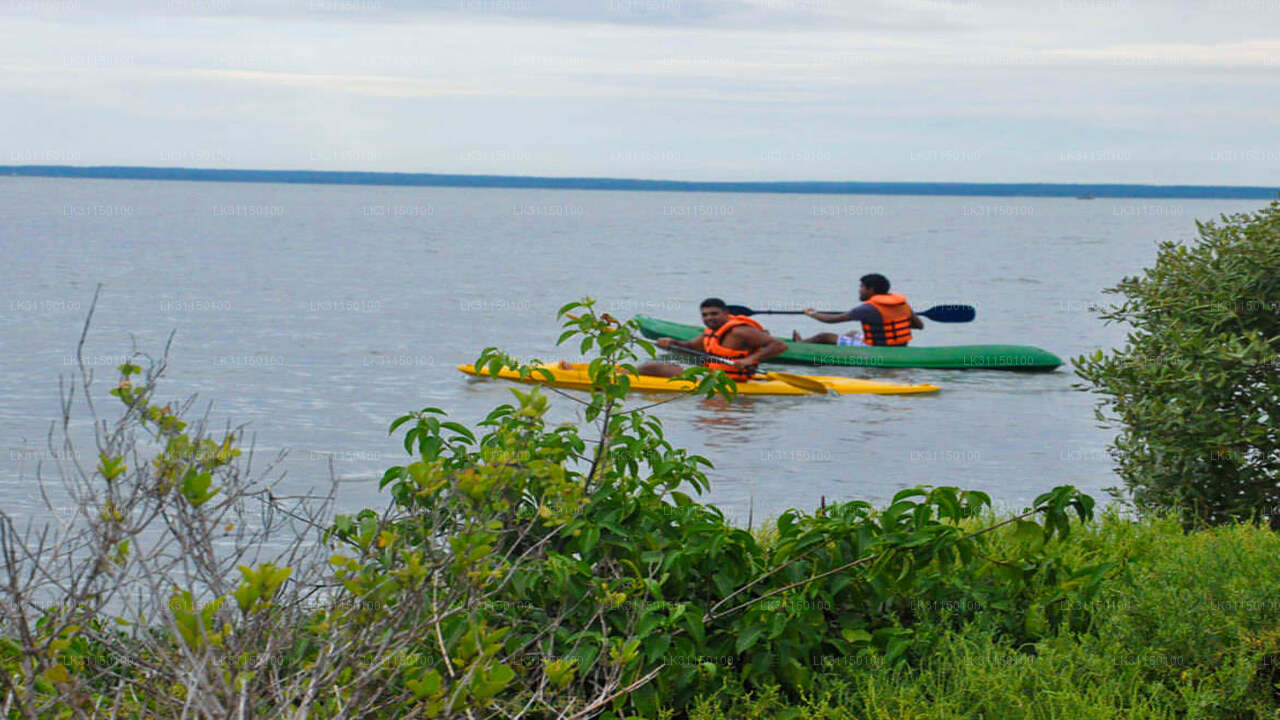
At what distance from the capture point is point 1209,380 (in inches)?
265

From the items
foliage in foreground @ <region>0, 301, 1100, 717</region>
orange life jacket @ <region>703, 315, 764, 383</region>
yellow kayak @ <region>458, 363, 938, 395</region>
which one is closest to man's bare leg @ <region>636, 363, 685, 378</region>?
yellow kayak @ <region>458, 363, 938, 395</region>

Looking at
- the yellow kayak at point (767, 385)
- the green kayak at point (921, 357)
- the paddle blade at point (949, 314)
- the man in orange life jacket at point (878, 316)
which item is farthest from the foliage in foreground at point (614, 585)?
the paddle blade at point (949, 314)

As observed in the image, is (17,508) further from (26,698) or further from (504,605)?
(26,698)

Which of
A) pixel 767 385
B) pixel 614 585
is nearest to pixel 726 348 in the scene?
pixel 767 385

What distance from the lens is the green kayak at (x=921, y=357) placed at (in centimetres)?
2073

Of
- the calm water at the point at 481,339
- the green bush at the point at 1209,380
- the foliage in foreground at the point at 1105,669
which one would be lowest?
the calm water at the point at 481,339

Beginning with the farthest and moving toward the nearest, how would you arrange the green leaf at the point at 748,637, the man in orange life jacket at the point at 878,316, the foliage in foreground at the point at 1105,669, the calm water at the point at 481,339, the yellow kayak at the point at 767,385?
the man in orange life jacket at the point at 878,316 < the yellow kayak at the point at 767,385 < the calm water at the point at 481,339 < the green leaf at the point at 748,637 < the foliage in foreground at the point at 1105,669

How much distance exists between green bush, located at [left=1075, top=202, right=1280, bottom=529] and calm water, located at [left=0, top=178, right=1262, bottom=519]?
2.40m

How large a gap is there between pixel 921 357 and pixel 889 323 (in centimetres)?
71

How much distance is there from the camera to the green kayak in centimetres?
2073

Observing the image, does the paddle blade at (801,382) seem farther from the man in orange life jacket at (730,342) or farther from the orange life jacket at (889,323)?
the orange life jacket at (889,323)

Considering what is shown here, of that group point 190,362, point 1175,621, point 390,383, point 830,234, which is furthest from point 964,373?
point 830,234

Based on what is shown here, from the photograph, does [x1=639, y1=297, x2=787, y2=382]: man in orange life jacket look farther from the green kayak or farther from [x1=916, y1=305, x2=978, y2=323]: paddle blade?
[x1=916, y1=305, x2=978, y2=323]: paddle blade

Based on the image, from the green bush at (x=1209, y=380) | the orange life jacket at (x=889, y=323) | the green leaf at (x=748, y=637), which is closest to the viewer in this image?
the green leaf at (x=748, y=637)
